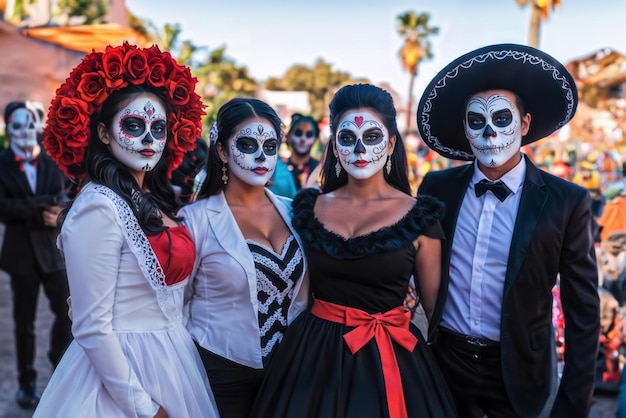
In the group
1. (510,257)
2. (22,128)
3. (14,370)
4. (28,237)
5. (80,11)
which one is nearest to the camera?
(510,257)

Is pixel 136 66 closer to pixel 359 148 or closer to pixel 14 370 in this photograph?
pixel 359 148

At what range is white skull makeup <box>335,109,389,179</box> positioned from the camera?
2.71 m

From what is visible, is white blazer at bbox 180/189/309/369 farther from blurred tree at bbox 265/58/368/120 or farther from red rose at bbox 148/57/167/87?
blurred tree at bbox 265/58/368/120

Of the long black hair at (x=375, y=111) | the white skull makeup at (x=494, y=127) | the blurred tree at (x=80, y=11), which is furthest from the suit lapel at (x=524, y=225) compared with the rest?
the blurred tree at (x=80, y=11)

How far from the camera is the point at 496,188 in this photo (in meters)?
2.63

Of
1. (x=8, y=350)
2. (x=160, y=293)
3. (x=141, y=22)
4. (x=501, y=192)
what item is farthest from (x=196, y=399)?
(x=141, y=22)

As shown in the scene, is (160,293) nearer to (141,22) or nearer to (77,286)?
(77,286)

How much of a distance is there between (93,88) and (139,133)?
0.24 metres

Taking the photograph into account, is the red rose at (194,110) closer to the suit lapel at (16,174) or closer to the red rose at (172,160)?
the red rose at (172,160)

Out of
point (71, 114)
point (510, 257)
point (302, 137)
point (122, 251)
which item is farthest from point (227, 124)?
point (302, 137)

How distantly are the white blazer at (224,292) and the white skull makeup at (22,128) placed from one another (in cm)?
261

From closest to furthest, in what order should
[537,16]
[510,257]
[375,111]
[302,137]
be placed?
[510,257], [375,111], [302,137], [537,16]

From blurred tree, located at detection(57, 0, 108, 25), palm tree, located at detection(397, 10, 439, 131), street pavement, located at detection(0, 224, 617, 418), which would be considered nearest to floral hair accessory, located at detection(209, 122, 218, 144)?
street pavement, located at detection(0, 224, 617, 418)

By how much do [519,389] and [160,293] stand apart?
5.13ft
